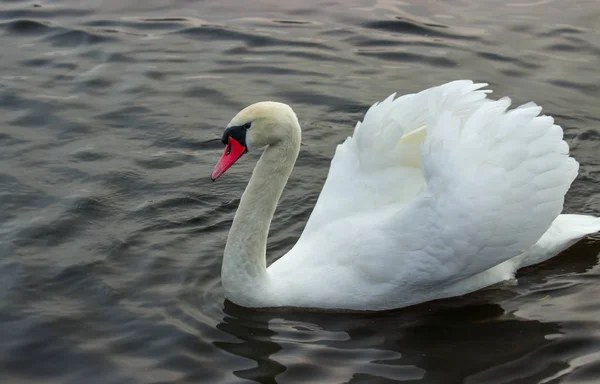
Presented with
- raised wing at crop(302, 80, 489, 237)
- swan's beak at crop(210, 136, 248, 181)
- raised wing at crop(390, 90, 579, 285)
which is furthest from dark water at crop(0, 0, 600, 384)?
swan's beak at crop(210, 136, 248, 181)

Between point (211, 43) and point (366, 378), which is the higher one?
point (211, 43)

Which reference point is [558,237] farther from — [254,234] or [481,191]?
[254,234]

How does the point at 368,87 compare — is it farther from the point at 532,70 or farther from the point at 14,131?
the point at 14,131

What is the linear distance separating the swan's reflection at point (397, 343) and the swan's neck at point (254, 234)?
0.58ft

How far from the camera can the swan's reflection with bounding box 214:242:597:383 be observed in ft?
20.2

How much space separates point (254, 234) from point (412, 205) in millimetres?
1165

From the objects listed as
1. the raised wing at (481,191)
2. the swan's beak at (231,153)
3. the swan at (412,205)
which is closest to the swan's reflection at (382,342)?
the swan at (412,205)

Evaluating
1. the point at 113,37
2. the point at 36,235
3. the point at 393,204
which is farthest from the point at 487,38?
the point at 36,235

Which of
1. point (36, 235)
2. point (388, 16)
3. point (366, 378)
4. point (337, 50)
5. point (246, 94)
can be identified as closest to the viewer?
point (366, 378)

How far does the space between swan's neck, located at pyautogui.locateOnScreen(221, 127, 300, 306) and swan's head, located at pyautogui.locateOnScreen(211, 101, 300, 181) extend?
164 millimetres

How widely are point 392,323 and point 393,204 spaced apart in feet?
2.95

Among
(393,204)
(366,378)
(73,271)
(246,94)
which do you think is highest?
(246,94)

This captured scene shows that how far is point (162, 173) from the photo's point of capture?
9.15 meters

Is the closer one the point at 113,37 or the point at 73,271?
the point at 73,271
